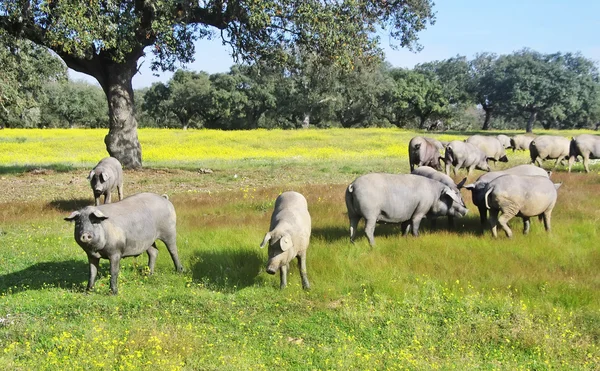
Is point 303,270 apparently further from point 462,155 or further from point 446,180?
point 462,155

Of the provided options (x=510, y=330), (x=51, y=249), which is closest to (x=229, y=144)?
(x=51, y=249)

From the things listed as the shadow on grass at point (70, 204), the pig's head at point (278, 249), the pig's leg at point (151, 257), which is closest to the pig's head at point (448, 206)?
the pig's head at point (278, 249)

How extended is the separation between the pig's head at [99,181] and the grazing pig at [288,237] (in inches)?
264

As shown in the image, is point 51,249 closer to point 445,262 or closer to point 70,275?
point 70,275

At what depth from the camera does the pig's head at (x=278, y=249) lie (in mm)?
7523

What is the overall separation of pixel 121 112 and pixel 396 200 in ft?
51.4

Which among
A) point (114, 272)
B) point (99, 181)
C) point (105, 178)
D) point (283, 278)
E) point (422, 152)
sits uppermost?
point (422, 152)

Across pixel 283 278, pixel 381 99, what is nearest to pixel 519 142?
pixel 283 278

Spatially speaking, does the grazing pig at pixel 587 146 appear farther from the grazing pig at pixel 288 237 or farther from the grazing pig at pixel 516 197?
the grazing pig at pixel 288 237

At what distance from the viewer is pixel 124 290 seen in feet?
27.8

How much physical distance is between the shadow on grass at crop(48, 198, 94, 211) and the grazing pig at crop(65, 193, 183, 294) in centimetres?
717

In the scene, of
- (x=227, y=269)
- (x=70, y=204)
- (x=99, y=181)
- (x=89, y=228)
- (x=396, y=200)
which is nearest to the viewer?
(x=89, y=228)

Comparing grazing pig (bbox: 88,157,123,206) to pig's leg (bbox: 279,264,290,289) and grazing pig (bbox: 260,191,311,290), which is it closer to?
grazing pig (bbox: 260,191,311,290)

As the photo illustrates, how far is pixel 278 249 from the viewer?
769 centimetres
